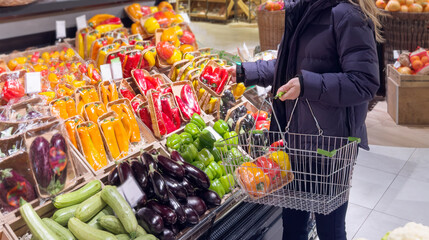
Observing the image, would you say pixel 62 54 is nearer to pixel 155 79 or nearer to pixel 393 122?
pixel 155 79

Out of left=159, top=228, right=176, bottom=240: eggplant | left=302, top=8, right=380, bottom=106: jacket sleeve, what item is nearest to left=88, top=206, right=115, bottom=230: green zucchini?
left=159, top=228, right=176, bottom=240: eggplant

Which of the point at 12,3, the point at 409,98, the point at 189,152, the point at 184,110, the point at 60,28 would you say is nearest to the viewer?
the point at 189,152

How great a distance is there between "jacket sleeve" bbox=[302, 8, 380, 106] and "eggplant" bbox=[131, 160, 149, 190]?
86cm

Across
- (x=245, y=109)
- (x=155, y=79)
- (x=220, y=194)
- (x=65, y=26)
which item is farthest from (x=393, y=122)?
(x=65, y=26)

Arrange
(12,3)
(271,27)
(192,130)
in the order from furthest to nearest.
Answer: (271,27), (12,3), (192,130)

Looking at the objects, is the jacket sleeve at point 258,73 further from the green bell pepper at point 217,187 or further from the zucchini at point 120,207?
the zucchini at point 120,207

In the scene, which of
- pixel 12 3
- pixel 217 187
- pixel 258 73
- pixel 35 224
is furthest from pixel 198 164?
pixel 12 3

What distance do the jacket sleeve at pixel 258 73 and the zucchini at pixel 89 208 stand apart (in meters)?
0.96

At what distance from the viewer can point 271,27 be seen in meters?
5.41

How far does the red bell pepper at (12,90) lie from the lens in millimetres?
2992

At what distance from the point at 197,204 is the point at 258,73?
0.75 meters

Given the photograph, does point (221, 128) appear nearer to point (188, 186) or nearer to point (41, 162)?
point (188, 186)

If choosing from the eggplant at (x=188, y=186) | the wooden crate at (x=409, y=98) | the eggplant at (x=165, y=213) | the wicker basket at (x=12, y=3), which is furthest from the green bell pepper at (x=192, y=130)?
the wooden crate at (x=409, y=98)

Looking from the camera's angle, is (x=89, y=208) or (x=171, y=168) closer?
(x=89, y=208)
